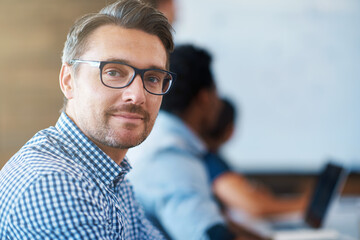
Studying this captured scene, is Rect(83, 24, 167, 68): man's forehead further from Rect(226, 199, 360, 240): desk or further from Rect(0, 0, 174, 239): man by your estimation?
Rect(226, 199, 360, 240): desk

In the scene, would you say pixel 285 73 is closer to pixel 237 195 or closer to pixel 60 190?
pixel 237 195

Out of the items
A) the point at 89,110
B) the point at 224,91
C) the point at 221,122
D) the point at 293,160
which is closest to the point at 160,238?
the point at 89,110

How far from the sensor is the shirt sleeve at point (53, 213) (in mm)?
543

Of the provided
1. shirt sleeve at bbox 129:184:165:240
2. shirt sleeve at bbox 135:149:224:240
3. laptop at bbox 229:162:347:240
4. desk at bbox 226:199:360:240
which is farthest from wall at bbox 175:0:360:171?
shirt sleeve at bbox 129:184:165:240

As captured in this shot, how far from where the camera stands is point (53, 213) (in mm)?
547

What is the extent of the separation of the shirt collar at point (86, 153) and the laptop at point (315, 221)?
103cm

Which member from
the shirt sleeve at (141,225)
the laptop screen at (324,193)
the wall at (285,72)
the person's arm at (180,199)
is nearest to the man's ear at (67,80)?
the shirt sleeve at (141,225)

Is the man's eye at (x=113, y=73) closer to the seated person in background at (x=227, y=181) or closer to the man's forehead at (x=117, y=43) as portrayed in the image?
the man's forehead at (x=117, y=43)

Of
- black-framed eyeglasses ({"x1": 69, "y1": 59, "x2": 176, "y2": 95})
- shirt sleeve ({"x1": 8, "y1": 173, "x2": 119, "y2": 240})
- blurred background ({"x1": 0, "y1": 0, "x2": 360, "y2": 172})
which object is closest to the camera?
shirt sleeve ({"x1": 8, "y1": 173, "x2": 119, "y2": 240})

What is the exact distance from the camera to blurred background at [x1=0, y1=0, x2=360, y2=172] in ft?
9.21

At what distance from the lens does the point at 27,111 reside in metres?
2.20

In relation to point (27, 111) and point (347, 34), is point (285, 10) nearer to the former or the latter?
point (347, 34)

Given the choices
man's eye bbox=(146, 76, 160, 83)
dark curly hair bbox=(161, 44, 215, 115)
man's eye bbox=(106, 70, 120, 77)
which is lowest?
man's eye bbox=(106, 70, 120, 77)

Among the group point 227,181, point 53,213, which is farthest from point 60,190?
point 227,181
